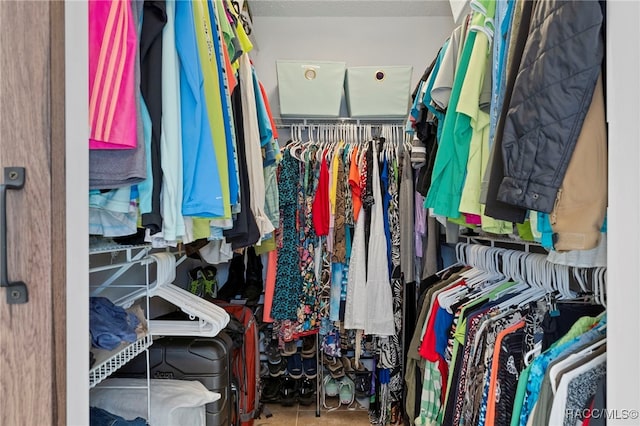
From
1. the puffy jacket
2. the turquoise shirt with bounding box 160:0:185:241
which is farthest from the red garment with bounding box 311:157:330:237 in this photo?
the puffy jacket

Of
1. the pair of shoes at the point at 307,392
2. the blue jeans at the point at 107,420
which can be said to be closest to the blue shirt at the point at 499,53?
the blue jeans at the point at 107,420

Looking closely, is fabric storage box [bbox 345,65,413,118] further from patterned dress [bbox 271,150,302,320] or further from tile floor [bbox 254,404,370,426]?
tile floor [bbox 254,404,370,426]

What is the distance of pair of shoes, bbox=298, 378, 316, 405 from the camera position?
2.93 m

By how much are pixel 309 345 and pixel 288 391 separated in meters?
0.32

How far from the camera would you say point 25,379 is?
26.5 inches

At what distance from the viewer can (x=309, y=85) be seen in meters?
2.80

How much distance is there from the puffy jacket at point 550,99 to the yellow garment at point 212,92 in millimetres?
667

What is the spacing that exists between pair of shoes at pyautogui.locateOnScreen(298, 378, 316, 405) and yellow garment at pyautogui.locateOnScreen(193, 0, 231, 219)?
82.2 inches

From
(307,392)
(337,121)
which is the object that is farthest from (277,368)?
(337,121)

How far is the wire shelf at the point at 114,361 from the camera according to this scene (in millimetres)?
1087

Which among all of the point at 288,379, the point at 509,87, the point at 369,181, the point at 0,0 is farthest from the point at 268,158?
the point at 288,379

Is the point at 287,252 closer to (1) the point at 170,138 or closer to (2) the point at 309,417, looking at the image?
(2) the point at 309,417

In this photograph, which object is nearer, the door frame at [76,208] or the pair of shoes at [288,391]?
the door frame at [76,208]
